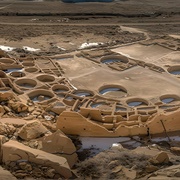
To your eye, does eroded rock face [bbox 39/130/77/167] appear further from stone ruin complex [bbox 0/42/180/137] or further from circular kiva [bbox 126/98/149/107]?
circular kiva [bbox 126/98/149/107]

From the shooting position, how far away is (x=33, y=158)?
12.7 meters

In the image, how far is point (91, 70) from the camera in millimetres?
24984

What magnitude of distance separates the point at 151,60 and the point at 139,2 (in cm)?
2021

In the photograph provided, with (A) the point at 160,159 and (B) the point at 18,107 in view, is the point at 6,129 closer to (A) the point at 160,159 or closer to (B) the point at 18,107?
(B) the point at 18,107

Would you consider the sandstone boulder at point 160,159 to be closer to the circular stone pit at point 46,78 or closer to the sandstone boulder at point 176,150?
the sandstone boulder at point 176,150

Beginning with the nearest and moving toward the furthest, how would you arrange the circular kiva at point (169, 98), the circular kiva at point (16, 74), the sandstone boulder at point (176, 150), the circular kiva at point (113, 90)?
the sandstone boulder at point (176, 150)
the circular kiva at point (169, 98)
the circular kiva at point (113, 90)
the circular kiva at point (16, 74)

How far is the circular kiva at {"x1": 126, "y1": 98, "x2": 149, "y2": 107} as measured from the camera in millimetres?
20672

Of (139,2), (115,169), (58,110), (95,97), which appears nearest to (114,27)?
(139,2)

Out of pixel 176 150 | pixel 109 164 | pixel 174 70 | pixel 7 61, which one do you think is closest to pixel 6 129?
pixel 109 164

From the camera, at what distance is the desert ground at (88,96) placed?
547 inches

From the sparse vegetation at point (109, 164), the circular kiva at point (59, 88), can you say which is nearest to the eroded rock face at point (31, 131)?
the sparse vegetation at point (109, 164)

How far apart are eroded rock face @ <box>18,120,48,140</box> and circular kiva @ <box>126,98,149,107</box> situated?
5896 mm

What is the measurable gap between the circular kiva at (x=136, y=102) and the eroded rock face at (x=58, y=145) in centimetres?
684

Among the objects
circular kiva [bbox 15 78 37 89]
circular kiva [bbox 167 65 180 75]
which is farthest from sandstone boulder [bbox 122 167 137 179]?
circular kiva [bbox 167 65 180 75]
